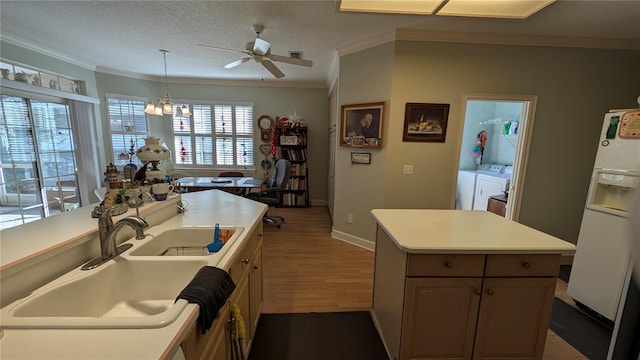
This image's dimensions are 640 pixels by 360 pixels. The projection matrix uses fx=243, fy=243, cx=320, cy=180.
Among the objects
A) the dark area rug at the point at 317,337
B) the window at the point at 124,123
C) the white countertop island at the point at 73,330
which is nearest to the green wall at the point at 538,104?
the dark area rug at the point at 317,337

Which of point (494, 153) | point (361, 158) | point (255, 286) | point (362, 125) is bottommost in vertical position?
point (255, 286)

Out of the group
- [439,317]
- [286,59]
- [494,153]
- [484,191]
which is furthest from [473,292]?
[494,153]

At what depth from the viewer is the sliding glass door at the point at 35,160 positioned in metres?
2.97

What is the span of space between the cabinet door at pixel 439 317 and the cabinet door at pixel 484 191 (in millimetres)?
3017

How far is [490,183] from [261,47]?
12.6ft

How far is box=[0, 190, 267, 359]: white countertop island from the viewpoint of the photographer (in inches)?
24.5

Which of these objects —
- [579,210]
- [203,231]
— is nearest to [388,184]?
[203,231]

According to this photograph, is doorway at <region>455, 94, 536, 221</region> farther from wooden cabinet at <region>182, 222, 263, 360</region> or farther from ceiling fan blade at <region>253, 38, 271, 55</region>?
wooden cabinet at <region>182, 222, 263, 360</region>

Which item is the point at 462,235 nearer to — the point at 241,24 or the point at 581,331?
the point at 581,331

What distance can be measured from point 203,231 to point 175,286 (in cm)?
46

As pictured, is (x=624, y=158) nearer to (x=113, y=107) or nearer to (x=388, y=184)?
(x=388, y=184)

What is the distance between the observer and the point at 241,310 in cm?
141

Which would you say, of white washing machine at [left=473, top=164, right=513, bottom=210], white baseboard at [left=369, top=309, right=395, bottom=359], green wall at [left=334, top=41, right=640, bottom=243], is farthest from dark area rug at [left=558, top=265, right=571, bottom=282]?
white baseboard at [left=369, top=309, right=395, bottom=359]

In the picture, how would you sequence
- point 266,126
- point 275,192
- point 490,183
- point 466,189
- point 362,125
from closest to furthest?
point 362,125 → point 490,183 → point 275,192 → point 466,189 → point 266,126
